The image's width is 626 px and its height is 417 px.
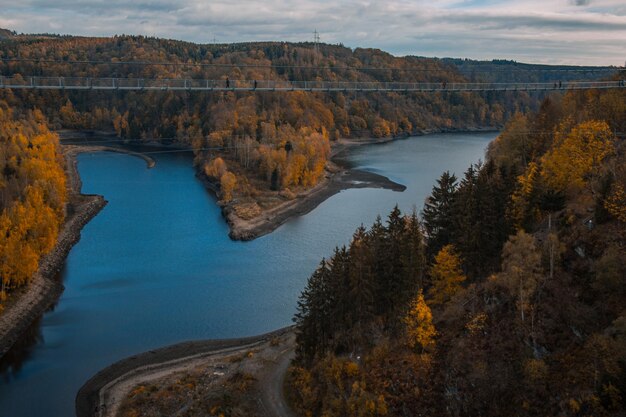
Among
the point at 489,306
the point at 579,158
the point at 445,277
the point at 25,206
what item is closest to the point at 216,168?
the point at 25,206

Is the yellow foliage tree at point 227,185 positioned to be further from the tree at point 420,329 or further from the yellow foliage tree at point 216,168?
the tree at point 420,329

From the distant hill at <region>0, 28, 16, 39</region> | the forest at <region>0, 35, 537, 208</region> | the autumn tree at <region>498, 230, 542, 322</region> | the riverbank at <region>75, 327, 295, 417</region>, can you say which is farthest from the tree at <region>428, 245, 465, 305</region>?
Answer: the distant hill at <region>0, 28, 16, 39</region>

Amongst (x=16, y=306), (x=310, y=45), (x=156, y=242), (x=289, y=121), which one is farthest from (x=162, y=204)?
(x=310, y=45)

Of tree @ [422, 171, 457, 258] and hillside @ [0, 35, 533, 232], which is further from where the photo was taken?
hillside @ [0, 35, 533, 232]

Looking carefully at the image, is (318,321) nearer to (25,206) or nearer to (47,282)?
(47,282)

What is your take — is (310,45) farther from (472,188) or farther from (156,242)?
(472,188)

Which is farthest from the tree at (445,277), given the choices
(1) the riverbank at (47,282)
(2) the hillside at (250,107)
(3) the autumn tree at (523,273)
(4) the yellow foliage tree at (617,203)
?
(2) the hillside at (250,107)

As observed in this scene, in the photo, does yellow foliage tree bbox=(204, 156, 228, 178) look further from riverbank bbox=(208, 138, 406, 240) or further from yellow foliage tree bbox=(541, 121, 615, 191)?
yellow foliage tree bbox=(541, 121, 615, 191)
